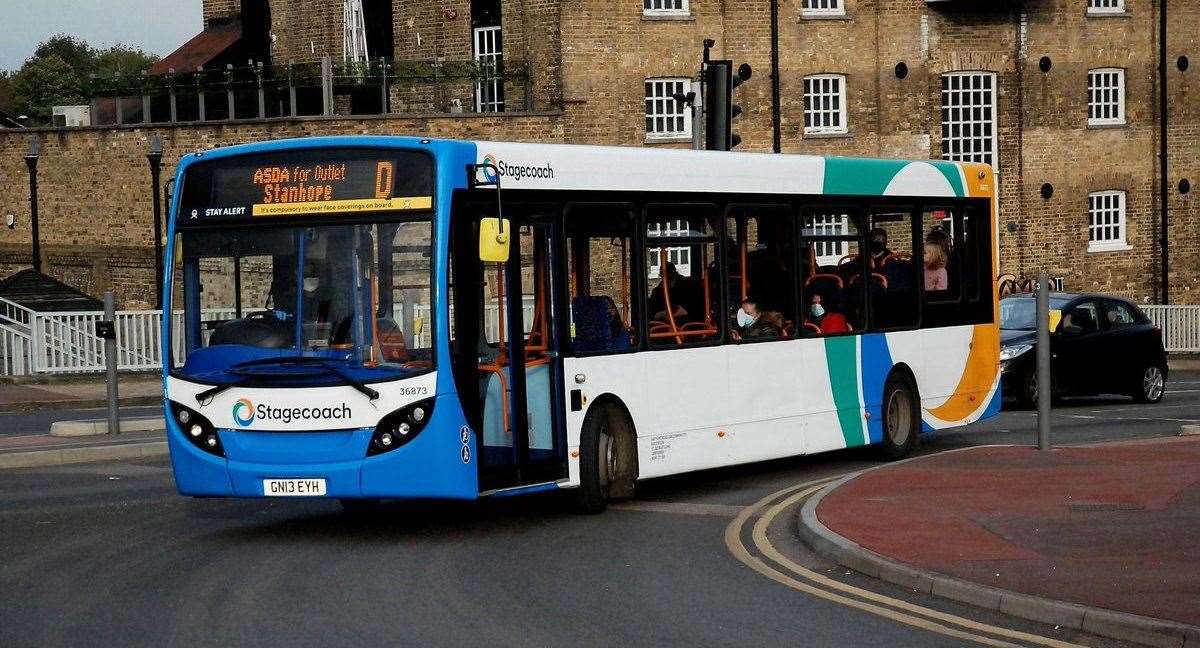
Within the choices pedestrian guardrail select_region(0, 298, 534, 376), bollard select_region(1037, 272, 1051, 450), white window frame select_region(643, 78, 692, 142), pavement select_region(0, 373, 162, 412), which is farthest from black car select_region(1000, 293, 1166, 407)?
white window frame select_region(643, 78, 692, 142)

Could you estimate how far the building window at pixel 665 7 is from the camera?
152 feet

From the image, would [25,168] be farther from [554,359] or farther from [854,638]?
[854,638]

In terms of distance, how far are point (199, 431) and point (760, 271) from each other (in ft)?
18.7

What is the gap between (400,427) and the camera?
40.8 ft

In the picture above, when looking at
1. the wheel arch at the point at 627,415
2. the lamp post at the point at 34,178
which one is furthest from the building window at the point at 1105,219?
the wheel arch at the point at 627,415

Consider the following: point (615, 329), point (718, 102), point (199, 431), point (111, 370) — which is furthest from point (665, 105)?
point (199, 431)

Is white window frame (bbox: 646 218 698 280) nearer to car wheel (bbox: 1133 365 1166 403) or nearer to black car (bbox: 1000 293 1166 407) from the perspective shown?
black car (bbox: 1000 293 1166 407)

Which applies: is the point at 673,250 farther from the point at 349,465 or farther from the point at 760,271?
the point at 349,465

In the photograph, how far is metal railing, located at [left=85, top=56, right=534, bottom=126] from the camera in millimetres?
45750

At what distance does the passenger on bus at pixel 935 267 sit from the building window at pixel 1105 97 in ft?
108

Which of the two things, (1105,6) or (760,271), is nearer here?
(760,271)

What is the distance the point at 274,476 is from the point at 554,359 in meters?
2.42

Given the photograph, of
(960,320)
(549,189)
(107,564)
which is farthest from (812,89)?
(107,564)

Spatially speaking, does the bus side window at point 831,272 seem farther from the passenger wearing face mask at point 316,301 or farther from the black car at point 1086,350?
the black car at point 1086,350
